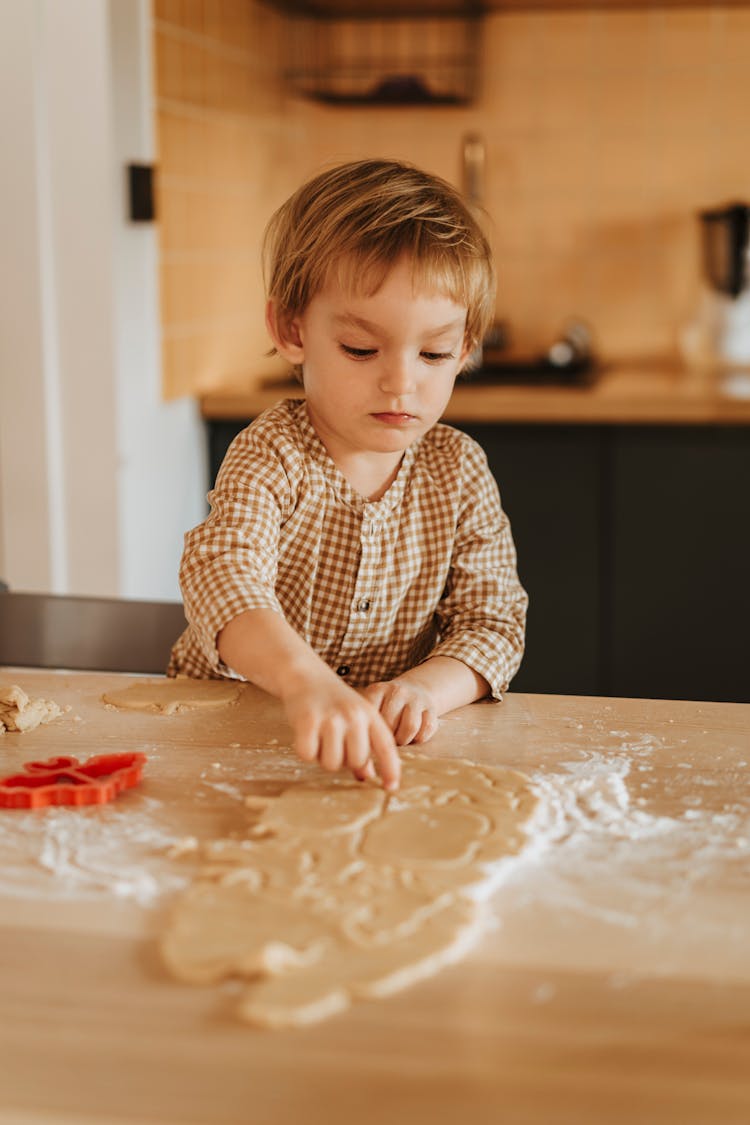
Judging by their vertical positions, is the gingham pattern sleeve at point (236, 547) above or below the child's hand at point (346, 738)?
above

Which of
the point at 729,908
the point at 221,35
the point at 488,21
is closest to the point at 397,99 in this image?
the point at 488,21

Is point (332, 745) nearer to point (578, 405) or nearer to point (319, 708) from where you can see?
point (319, 708)

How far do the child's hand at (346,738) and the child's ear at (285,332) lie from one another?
1.40 ft

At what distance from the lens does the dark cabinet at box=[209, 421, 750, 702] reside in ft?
7.55

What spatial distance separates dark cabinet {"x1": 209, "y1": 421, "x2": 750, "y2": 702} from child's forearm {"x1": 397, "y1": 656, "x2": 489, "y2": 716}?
1.33 metres

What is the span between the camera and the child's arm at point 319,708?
79 centimetres

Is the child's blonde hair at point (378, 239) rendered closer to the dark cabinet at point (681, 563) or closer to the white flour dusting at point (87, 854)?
the white flour dusting at point (87, 854)

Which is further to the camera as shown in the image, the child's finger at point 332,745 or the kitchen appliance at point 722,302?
the kitchen appliance at point 722,302

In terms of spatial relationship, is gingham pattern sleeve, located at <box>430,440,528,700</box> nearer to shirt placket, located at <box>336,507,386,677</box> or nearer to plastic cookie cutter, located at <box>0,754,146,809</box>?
shirt placket, located at <box>336,507,386,677</box>

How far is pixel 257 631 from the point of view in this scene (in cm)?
94

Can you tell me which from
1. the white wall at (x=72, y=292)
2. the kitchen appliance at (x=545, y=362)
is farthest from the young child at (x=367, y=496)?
the kitchen appliance at (x=545, y=362)

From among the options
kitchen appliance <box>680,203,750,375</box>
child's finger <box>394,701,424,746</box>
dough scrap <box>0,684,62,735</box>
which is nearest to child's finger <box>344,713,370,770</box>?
child's finger <box>394,701,424,746</box>

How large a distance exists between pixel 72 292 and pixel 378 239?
0.98 meters

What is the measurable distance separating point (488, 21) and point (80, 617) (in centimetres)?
204
